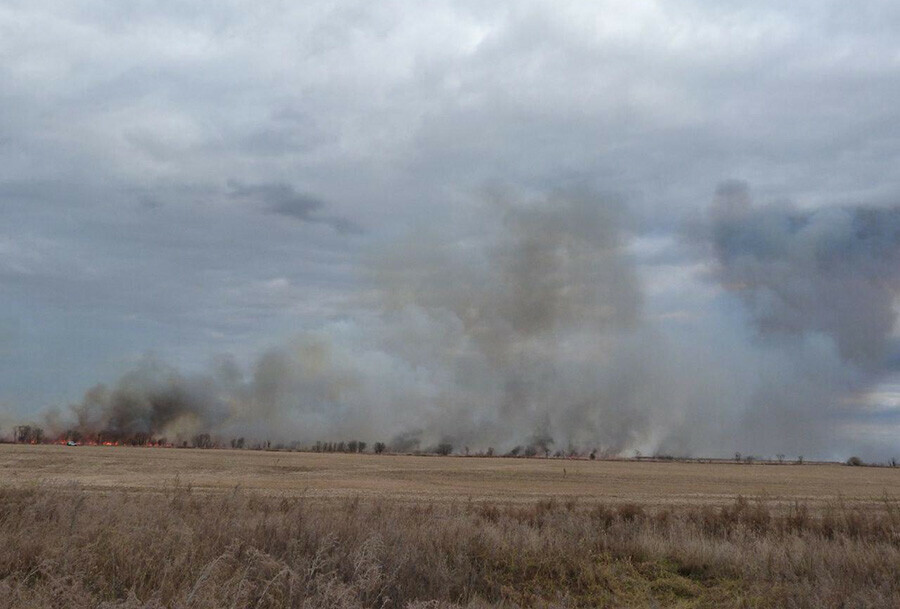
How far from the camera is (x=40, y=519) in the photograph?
12781 millimetres

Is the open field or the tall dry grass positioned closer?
the tall dry grass

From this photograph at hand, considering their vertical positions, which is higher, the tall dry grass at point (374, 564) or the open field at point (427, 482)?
the tall dry grass at point (374, 564)

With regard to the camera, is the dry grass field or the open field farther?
the open field

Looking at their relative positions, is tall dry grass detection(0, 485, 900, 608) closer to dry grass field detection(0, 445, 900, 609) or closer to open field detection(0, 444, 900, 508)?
dry grass field detection(0, 445, 900, 609)

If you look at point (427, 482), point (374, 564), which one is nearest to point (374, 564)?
point (374, 564)

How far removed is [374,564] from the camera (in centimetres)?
1097

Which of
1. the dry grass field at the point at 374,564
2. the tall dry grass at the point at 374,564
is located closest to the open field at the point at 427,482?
the tall dry grass at the point at 374,564

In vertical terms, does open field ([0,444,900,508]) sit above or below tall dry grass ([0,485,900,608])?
below

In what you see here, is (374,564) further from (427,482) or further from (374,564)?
(427,482)

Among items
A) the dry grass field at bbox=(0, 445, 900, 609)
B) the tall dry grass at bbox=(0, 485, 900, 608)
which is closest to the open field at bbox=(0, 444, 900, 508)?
the tall dry grass at bbox=(0, 485, 900, 608)

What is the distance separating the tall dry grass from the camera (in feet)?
30.8

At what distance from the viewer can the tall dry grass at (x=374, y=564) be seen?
9.38 m

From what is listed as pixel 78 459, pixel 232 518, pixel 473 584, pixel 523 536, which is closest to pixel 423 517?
pixel 523 536

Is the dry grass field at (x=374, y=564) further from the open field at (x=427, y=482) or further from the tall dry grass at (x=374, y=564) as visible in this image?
the open field at (x=427, y=482)
